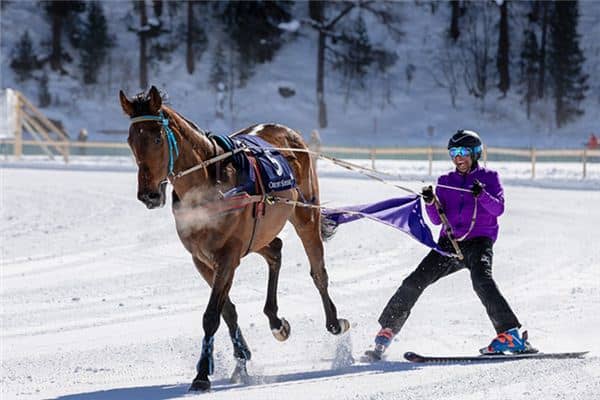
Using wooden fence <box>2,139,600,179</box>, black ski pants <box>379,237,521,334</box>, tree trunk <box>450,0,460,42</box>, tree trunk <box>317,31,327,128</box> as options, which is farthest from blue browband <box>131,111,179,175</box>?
tree trunk <box>450,0,460,42</box>

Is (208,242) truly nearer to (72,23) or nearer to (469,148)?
(469,148)

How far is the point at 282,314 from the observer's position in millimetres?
8859

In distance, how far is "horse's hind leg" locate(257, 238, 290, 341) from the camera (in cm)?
759

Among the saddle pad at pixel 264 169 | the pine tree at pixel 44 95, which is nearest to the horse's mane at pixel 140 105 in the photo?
the saddle pad at pixel 264 169

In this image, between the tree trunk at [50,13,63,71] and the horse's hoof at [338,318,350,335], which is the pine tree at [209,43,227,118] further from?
the horse's hoof at [338,318,350,335]

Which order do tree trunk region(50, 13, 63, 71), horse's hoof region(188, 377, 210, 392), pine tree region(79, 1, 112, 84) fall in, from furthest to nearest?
tree trunk region(50, 13, 63, 71) → pine tree region(79, 1, 112, 84) → horse's hoof region(188, 377, 210, 392)

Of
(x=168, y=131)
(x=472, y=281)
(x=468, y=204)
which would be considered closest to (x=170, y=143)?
(x=168, y=131)

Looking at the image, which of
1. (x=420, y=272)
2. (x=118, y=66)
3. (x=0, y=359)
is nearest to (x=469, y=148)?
(x=420, y=272)

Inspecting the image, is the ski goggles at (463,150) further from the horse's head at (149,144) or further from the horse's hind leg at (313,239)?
the horse's head at (149,144)

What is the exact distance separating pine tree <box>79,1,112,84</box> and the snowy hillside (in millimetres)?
681

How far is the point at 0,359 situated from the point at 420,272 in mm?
3079

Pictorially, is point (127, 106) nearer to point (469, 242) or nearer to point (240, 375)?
point (240, 375)

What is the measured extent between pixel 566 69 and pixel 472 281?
47.9m

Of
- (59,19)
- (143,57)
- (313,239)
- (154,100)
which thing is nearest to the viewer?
(154,100)
